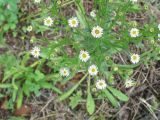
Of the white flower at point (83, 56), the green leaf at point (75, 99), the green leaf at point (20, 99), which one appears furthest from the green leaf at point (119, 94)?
the green leaf at point (20, 99)

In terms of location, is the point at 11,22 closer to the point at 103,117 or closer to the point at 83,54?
the point at 83,54

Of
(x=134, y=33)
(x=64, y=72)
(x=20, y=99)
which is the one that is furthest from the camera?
(x=20, y=99)

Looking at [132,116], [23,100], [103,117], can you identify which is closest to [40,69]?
[23,100]

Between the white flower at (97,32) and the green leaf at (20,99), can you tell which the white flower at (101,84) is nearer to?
the white flower at (97,32)

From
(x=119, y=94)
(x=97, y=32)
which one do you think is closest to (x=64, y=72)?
(x=97, y=32)

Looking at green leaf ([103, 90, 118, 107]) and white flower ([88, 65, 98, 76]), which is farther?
green leaf ([103, 90, 118, 107])

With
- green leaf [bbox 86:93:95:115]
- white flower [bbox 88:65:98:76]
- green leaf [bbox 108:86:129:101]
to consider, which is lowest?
green leaf [bbox 86:93:95:115]

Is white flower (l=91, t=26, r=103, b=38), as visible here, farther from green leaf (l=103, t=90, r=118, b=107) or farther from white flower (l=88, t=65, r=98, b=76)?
green leaf (l=103, t=90, r=118, b=107)

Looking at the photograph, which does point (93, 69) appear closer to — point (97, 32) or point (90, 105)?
point (97, 32)

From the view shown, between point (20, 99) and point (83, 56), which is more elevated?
point (83, 56)

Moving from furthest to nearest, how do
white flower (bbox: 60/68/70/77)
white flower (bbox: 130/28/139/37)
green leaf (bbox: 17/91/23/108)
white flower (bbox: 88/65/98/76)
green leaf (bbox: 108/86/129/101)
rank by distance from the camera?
green leaf (bbox: 17/91/23/108)
green leaf (bbox: 108/86/129/101)
white flower (bbox: 60/68/70/77)
white flower (bbox: 88/65/98/76)
white flower (bbox: 130/28/139/37)

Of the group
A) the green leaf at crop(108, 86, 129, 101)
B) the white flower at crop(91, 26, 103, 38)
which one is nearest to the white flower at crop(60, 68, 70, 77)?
the white flower at crop(91, 26, 103, 38)
